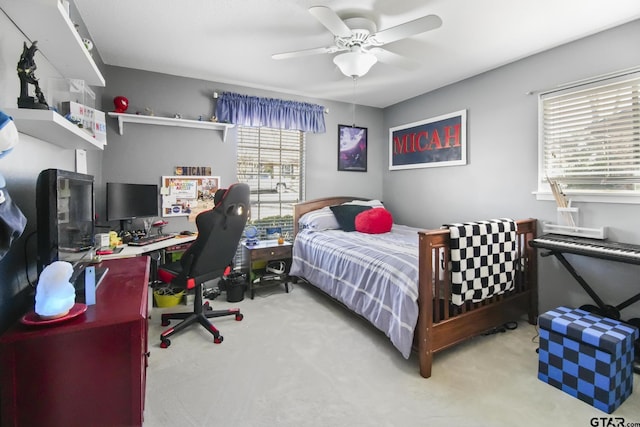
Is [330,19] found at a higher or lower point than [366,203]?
higher

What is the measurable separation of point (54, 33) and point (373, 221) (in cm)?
286

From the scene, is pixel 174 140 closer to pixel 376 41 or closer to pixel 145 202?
pixel 145 202

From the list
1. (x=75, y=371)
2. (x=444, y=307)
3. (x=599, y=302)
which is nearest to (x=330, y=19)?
(x=444, y=307)

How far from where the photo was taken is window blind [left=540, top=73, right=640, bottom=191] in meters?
2.24

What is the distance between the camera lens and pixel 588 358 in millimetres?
1689

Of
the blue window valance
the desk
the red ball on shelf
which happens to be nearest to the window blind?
the blue window valance

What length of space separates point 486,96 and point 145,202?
353 cm

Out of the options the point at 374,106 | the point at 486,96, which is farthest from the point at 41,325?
the point at 374,106

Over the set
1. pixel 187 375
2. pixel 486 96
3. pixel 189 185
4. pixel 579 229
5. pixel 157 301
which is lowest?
pixel 187 375

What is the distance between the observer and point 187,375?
195 centimetres

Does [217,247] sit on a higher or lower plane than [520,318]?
higher

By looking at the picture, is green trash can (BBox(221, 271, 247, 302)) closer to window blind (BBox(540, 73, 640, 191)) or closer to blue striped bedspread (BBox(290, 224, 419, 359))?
blue striped bedspread (BBox(290, 224, 419, 359))

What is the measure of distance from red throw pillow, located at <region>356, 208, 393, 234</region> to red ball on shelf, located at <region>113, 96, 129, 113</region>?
8.59 ft

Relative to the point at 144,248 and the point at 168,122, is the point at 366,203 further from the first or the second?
the point at 144,248
